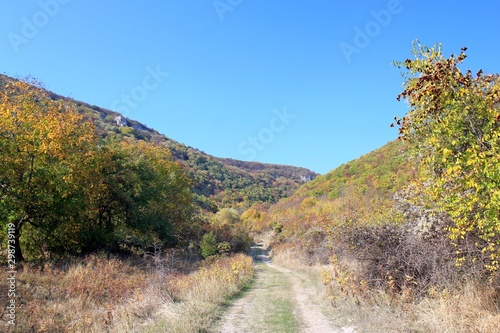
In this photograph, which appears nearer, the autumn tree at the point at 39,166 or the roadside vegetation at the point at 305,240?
the roadside vegetation at the point at 305,240

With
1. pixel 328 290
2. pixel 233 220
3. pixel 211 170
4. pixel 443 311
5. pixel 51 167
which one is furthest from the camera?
pixel 211 170

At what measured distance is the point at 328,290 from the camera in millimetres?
12055

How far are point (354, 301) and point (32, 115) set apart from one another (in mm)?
17741

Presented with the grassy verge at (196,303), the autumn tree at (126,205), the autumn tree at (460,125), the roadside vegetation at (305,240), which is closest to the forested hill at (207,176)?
the autumn tree at (126,205)

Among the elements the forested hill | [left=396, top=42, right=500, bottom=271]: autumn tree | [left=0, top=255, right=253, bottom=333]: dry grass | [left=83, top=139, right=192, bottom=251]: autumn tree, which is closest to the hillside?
[left=396, top=42, right=500, bottom=271]: autumn tree

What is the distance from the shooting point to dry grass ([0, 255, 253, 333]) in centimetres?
873

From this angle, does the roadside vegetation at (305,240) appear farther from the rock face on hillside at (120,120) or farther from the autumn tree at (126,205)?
the rock face on hillside at (120,120)

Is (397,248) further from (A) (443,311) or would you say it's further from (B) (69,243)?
(B) (69,243)

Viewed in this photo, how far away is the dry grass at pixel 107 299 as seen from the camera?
873 cm

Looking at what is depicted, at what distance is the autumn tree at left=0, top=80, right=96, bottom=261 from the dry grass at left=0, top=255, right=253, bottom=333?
285cm

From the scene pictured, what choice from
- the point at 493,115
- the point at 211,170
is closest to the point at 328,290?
the point at 493,115

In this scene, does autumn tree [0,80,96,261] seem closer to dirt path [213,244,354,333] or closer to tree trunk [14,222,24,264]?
tree trunk [14,222,24,264]

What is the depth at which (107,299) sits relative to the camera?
40.0 ft

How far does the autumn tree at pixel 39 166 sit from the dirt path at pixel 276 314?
11.1 m
